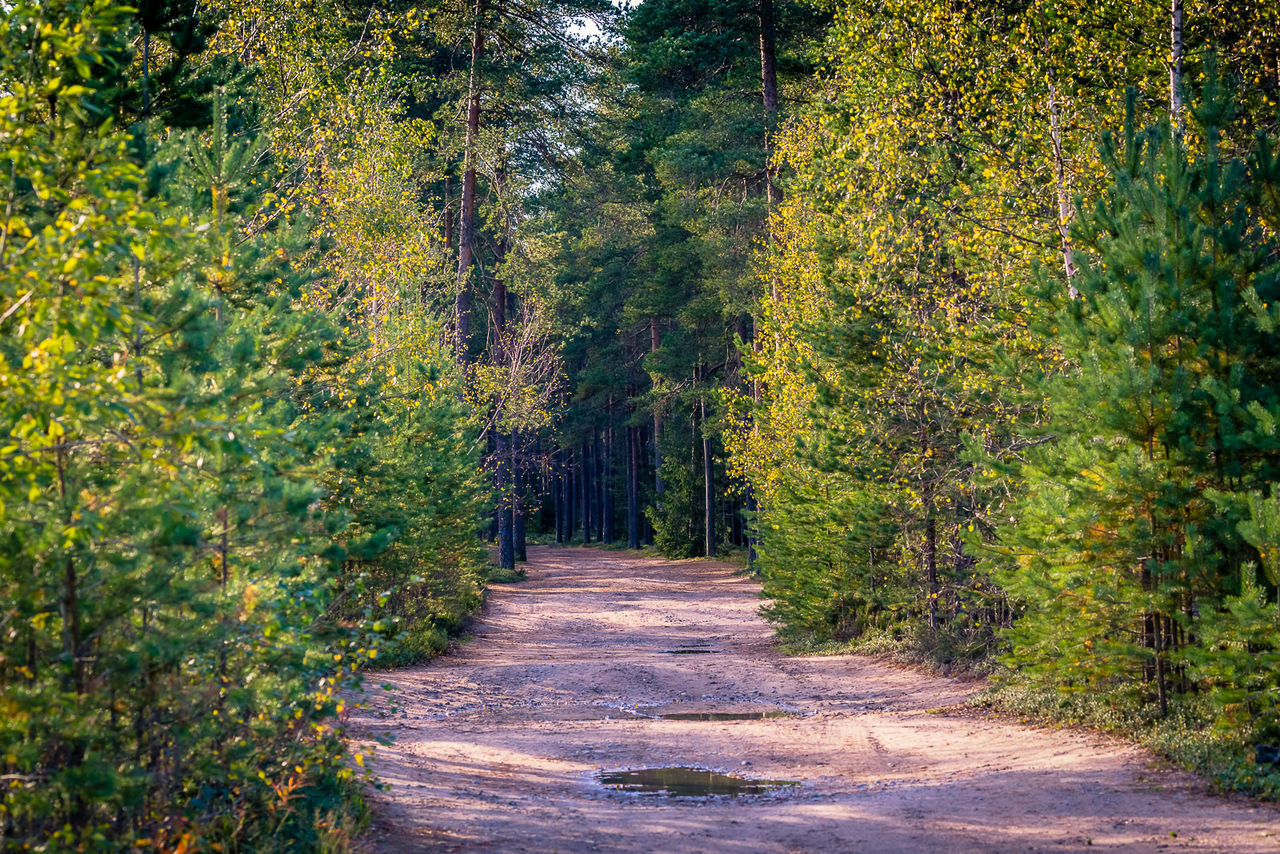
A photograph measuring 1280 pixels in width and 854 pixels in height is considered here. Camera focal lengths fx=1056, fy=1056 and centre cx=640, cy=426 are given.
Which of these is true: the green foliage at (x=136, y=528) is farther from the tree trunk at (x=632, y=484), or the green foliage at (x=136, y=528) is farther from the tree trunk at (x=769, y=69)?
the tree trunk at (x=632, y=484)

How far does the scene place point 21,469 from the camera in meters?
4.44

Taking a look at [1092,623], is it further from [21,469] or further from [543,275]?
[543,275]

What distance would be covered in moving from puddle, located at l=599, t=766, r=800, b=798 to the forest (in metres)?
2.44

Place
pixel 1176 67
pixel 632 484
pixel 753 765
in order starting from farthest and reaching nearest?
pixel 632 484
pixel 1176 67
pixel 753 765

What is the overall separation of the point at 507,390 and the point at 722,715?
19216mm

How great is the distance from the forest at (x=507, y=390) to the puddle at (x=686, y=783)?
2.44m

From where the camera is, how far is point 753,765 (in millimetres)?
10086

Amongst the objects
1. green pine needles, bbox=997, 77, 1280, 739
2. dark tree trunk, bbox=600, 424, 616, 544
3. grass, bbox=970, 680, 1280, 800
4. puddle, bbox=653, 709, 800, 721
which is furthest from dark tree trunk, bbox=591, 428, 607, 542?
green pine needles, bbox=997, 77, 1280, 739

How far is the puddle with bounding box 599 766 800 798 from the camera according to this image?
9.05 metres

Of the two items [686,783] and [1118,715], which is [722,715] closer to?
[686,783]

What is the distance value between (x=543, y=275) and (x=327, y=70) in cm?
1405

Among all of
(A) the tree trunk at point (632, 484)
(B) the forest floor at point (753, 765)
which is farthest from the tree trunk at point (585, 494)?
(B) the forest floor at point (753, 765)

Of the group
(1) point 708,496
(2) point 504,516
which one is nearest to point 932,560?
(2) point 504,516

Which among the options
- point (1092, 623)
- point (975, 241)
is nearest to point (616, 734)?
point (1092, 623)
